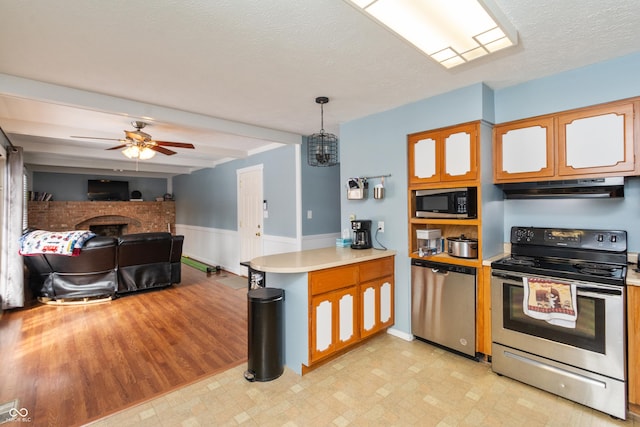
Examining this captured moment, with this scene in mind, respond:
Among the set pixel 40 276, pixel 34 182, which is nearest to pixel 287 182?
pixel 40 276

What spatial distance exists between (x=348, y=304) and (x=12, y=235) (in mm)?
4414

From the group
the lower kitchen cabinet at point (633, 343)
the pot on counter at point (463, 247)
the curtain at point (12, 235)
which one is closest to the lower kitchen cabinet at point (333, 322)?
the pot on counter at point (463, 247)

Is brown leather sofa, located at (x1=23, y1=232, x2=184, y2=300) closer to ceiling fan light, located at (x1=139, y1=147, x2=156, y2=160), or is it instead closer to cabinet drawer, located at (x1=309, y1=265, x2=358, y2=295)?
ceiling fan light, located at (x1=139, y1=147, x2=156, y2=160)

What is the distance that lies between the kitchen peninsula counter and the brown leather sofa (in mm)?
2938

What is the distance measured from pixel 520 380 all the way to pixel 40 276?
18.9 feet

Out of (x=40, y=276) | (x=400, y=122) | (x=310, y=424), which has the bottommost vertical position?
(x=310, y=424)

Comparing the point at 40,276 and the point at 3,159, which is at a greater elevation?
the point at 3,159

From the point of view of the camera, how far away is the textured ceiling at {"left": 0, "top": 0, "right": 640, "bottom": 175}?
5.26 feet

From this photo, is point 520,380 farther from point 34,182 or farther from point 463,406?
point 34,182

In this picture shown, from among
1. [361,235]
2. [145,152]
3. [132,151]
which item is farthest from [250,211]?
[361,235]

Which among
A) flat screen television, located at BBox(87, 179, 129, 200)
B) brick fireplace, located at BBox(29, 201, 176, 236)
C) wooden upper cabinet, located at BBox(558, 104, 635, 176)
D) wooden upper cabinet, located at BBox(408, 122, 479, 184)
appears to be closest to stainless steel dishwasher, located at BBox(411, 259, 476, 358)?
wooden upper cabinet, located at BBox(408, 122, 479, 184)

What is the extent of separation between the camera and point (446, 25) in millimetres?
1654

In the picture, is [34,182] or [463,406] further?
[34,182]

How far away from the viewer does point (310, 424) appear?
74.7 inches
